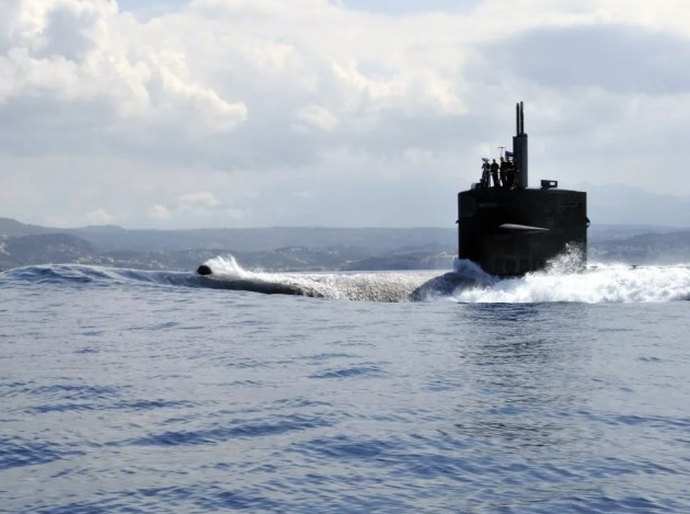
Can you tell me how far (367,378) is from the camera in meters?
14.9

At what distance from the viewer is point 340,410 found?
12367 mm

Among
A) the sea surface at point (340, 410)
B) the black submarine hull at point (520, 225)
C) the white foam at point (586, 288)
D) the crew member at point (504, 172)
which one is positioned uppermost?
the crew member at point (504, 172)

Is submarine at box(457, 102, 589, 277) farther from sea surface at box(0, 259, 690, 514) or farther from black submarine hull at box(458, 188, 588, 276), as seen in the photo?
sea surface at box(0, 259, 690, 514)

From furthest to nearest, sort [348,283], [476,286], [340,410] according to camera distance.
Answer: [348,283] → [476,286] → [340,410]

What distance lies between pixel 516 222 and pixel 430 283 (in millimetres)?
4182

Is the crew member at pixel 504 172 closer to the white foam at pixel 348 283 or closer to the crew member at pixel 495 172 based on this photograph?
the crew member at pixel 495 172

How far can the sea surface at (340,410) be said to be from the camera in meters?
8.71

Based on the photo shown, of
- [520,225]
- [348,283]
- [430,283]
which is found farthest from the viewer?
[430,283]

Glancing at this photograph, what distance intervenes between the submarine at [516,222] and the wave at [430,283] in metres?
0.52

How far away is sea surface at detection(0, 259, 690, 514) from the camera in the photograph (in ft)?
28.6

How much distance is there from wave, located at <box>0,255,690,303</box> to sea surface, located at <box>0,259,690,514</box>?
4.58m

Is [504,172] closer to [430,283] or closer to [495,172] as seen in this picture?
[495,172]

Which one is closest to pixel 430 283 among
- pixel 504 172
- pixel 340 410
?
pixel 504 172

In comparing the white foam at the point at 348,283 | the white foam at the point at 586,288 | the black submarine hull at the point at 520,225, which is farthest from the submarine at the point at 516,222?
the white foam at the point at 348,283
